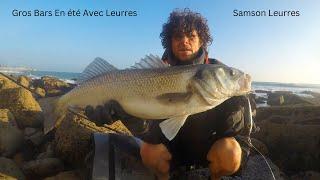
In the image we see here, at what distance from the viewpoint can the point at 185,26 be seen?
17.0 ft

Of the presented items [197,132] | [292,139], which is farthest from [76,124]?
[292,139]

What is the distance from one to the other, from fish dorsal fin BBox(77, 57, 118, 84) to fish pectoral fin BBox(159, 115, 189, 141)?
3.40ft

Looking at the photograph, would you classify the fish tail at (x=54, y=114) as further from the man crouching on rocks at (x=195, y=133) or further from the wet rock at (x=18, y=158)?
the wet rock at (x=18, y=158)

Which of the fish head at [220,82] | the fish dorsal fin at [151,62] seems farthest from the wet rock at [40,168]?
the fish head at [220,82]

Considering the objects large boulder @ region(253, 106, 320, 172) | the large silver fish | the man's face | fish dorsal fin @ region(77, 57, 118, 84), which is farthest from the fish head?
large boulder @ region(253, 106, 320, 172)

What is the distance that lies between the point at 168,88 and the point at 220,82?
1.85 ft

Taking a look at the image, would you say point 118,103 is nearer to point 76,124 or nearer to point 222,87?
point 222,87

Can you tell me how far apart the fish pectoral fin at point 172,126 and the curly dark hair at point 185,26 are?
4.62 ft

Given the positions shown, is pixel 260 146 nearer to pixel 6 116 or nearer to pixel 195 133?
pixel 195 133

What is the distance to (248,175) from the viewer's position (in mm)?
5762

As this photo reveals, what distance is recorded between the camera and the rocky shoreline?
550 cm

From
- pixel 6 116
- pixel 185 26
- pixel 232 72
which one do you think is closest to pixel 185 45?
pixel 185 26

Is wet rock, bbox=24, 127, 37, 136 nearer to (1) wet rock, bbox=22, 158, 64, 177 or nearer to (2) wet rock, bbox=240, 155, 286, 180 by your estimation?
(1) wet rock, bbox=22, 158, 64, 177

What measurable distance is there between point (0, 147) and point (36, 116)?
136cm
